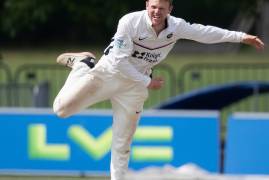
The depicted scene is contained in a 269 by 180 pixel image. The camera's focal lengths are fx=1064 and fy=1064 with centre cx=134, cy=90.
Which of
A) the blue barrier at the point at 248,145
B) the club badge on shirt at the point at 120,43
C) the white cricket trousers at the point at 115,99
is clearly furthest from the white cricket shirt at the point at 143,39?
the blue barrier at the point at 248,145

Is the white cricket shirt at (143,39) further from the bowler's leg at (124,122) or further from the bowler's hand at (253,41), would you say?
the bowler's leg at (124,122)

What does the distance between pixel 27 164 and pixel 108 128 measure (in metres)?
1.13

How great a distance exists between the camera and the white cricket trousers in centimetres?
1055

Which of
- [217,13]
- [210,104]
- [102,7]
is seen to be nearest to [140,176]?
[210,104]

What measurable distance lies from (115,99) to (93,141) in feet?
9.52

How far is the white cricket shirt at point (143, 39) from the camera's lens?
10211 millimetres

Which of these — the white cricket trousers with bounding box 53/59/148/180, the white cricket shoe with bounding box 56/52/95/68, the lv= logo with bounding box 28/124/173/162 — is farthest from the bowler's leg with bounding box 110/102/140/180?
the lv= logo with bounding box 28/124/173/162

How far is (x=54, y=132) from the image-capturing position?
13516 mm

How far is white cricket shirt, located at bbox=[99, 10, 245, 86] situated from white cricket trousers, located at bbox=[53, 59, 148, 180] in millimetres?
159

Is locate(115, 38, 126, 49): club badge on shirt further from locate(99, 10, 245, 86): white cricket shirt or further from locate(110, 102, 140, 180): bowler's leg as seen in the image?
locate(110, 102, 140, 180): bowler's leg

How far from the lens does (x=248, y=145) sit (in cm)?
1308

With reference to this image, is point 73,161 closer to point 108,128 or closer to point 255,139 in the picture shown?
point 108,128

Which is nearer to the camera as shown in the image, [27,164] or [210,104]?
[27,164]

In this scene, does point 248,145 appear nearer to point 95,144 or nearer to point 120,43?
point 95,144
